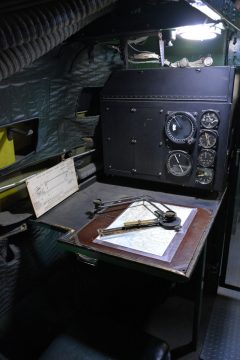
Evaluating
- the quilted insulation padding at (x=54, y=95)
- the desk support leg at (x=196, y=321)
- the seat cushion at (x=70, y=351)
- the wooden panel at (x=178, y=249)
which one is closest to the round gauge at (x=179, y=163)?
the wooden panel at (x=178, y=249)

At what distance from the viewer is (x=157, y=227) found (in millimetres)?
1230

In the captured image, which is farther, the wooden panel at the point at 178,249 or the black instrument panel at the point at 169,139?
the black instrument panel at the point at 169,139

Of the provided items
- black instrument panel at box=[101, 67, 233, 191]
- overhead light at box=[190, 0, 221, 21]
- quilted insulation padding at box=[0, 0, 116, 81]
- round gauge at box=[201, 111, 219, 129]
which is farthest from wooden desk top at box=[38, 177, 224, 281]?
overhead light at box=[190, 0, 221, 21]

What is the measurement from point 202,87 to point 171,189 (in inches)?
23.7

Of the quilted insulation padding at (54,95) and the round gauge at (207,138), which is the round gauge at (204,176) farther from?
the quilted insulation padding at (54,95)

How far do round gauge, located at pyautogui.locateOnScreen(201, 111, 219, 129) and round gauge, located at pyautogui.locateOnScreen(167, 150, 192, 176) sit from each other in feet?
0.60

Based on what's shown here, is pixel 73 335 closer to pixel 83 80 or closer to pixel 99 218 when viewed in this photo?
pixel 99 218

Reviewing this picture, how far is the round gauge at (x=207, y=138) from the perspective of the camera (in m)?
1.42

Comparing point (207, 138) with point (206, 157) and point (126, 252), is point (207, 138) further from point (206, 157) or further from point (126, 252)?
point (126, 252)

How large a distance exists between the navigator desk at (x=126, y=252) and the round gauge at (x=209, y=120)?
1.33 feet

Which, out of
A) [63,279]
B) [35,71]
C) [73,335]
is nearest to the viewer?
[73,335]

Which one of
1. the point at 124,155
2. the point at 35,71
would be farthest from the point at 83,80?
the point at 124,155

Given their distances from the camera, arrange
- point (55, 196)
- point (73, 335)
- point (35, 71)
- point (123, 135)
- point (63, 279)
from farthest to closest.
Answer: point (63, 279) < point (123, 135) < point (55, 196) < point (35, 71) < point (73, 335)

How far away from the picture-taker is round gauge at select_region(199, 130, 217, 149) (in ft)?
4.66
